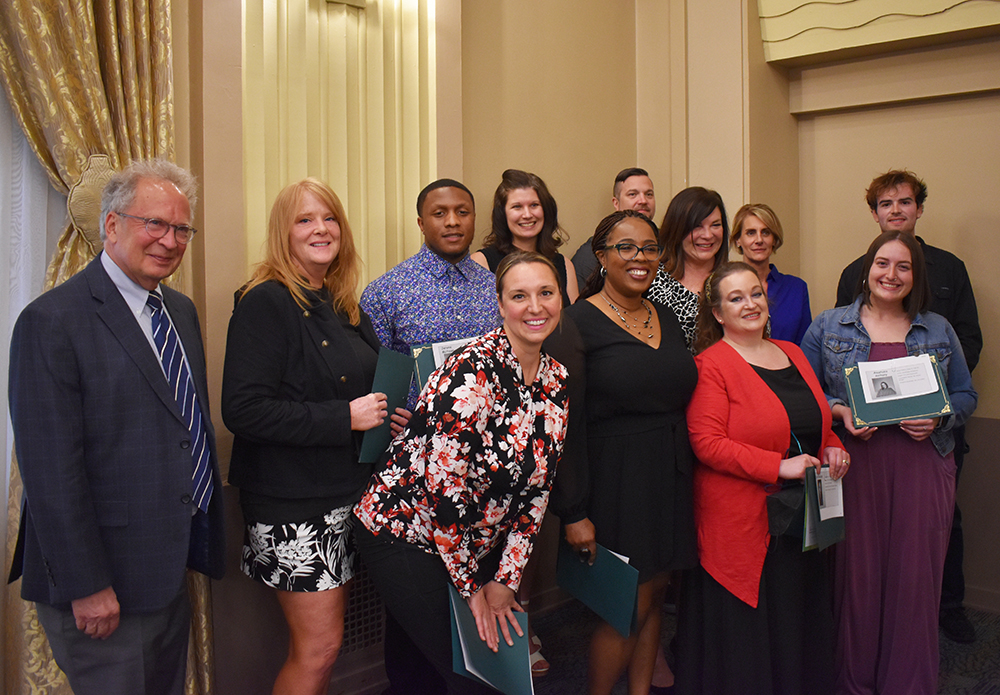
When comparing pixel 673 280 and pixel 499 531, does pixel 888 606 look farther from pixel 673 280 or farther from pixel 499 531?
pixel 499 531

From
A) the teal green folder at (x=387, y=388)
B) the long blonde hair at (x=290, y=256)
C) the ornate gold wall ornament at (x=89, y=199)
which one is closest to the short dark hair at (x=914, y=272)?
the teal green folder at (x=387, y=388)

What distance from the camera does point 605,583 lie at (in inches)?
87.3

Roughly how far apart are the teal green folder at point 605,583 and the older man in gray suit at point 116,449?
1.10 meters

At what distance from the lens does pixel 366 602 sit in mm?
3131

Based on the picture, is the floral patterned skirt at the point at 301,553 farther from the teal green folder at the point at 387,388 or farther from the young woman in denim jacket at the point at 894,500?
the young woman in denim jacket at the point at 894,500

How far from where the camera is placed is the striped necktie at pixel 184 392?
6.37ft

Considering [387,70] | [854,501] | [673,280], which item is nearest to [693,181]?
[673,280]

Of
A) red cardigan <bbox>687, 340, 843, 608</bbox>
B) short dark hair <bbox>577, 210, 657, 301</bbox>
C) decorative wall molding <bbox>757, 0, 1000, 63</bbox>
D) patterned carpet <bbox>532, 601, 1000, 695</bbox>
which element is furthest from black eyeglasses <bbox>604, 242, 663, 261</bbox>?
decorative wall molding <bbox>757, 0, 1000, 63</bbox>

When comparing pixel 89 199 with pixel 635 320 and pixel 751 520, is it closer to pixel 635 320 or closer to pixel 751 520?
pixel 635 320

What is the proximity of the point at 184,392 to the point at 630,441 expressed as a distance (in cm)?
130

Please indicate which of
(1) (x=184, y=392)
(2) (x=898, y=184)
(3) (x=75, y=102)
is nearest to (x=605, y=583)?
(1) (x=184, y=392)

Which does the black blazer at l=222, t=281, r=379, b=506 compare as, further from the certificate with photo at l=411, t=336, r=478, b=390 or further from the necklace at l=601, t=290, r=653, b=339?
the necklace at l=601, t=290, r=653, b=339

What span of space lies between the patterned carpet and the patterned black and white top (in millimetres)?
1432

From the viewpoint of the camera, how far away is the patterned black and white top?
2.90 meters
